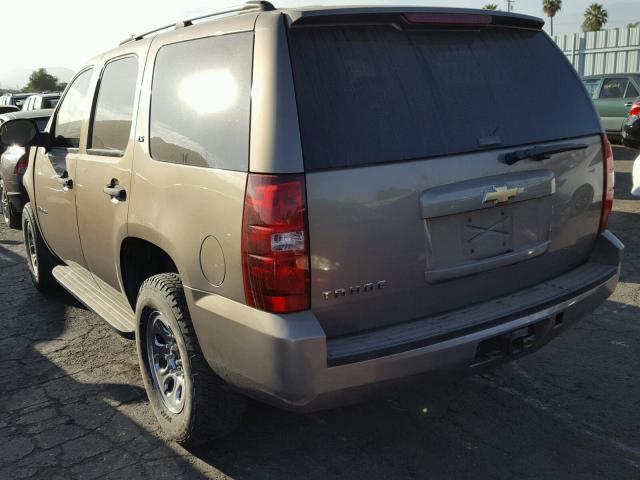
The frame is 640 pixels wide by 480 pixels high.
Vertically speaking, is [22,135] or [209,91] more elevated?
[209,91]

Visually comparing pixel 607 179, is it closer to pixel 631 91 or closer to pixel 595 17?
pixel 631 91

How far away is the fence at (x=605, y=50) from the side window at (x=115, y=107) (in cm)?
2458

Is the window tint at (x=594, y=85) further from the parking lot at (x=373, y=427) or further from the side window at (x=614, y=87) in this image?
the parking lot at (x=373, y=427)

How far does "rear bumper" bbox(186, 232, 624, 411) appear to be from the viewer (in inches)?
96.3

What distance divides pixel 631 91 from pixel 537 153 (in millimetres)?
12914

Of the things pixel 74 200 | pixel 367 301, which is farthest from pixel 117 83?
pixel 367 301

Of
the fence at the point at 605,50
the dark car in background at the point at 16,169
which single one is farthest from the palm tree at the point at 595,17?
the dark car in background at the point at 16,169

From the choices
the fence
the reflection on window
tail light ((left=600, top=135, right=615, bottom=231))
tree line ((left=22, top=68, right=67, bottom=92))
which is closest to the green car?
the fence

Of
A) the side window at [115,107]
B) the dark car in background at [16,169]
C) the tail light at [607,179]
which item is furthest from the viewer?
the dark car in background at [16,169]

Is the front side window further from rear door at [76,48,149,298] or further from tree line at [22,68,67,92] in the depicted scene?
tree line at [22,68,67,92]

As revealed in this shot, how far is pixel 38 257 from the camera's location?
5.56 metres

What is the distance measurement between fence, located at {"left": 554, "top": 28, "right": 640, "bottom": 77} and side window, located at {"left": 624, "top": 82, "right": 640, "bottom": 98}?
11864 mm

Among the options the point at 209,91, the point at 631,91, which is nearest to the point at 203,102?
the point at 209,91

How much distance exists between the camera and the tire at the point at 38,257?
5480mm
